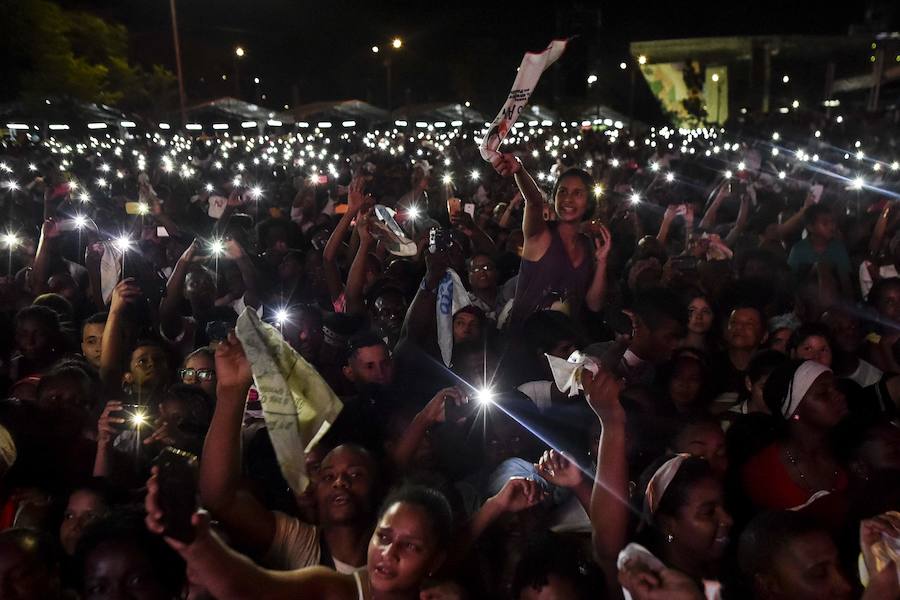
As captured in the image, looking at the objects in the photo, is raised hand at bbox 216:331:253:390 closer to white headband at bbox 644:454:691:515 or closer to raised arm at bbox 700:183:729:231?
white headband at bbox 644:454:691:515

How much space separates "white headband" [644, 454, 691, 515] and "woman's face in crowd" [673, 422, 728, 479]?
15.6 inches

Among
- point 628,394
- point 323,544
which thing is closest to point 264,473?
point 323,544

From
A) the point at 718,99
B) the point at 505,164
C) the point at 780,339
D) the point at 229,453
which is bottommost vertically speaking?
the point at 718,99

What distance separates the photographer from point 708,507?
115 inches

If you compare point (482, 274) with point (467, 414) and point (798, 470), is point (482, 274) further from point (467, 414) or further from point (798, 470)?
point (798, 470)

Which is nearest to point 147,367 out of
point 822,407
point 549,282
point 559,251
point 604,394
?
point 549,282

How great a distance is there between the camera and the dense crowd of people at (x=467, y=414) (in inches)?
110

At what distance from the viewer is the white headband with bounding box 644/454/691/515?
3045 mm

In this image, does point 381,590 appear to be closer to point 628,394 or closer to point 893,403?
point 628,394

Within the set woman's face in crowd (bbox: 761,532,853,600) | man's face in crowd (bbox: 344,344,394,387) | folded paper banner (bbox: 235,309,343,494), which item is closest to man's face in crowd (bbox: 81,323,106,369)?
man's face in crowd (bbox: 344,344,394,387)

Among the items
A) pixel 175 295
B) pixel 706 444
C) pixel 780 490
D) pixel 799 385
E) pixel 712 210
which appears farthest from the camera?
pixel 712 210

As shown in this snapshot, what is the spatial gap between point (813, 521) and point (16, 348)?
4752 millimetres

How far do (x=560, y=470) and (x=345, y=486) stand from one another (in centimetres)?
82

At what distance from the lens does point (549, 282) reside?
5215mm
